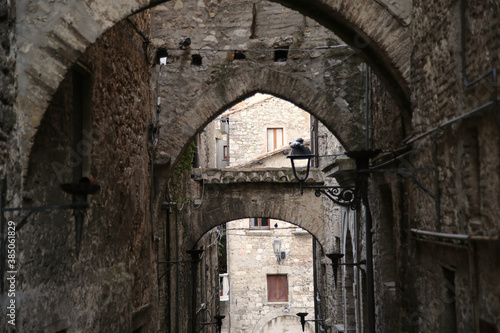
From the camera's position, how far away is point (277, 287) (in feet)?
71.8

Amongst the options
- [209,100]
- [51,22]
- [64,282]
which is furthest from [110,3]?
[209,100]

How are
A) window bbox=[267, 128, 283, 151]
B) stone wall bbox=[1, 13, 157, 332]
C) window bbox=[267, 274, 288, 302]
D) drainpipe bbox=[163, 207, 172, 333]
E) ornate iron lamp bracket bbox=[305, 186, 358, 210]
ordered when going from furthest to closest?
window bbox=[267, 128, 283, 151] < window bbox=[267, 274, 288, 302] < drainpipe bbox=[163, 207, 172, 333] < ornate iron lamp bracket bbox=[305, 186, 358, 210] < stone wall bbox=[1, 13, 157, 332]

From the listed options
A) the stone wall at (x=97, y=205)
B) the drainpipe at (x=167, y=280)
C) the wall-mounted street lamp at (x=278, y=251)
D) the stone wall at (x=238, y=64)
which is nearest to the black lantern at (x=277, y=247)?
the wall-mounted street lamp at (x=278, y=251)

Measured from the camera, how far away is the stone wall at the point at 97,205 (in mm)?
3891

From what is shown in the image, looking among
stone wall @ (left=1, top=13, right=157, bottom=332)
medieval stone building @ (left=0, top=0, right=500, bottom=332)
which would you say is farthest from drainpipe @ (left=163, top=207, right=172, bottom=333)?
stone wall @ (left=1, top=13, right=157, bottom=332)

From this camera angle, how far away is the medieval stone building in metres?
3.57

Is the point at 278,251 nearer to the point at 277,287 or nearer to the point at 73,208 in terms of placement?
the point at 277,287

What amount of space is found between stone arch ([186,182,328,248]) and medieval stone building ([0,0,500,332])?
377 cm

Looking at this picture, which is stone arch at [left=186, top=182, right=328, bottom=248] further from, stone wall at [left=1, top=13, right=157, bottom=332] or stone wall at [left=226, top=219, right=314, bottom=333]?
stone wall at [left=226, top=219, right=314, bottom=333]

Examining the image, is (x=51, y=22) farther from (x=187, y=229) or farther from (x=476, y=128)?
(x=187, y=229)

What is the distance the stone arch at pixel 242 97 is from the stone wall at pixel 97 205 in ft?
5.12

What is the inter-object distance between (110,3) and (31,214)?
69.0 inches

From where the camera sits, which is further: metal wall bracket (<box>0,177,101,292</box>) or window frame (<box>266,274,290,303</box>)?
window frame (<box>266,274,290,303</box>)

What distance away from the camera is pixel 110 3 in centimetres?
442
